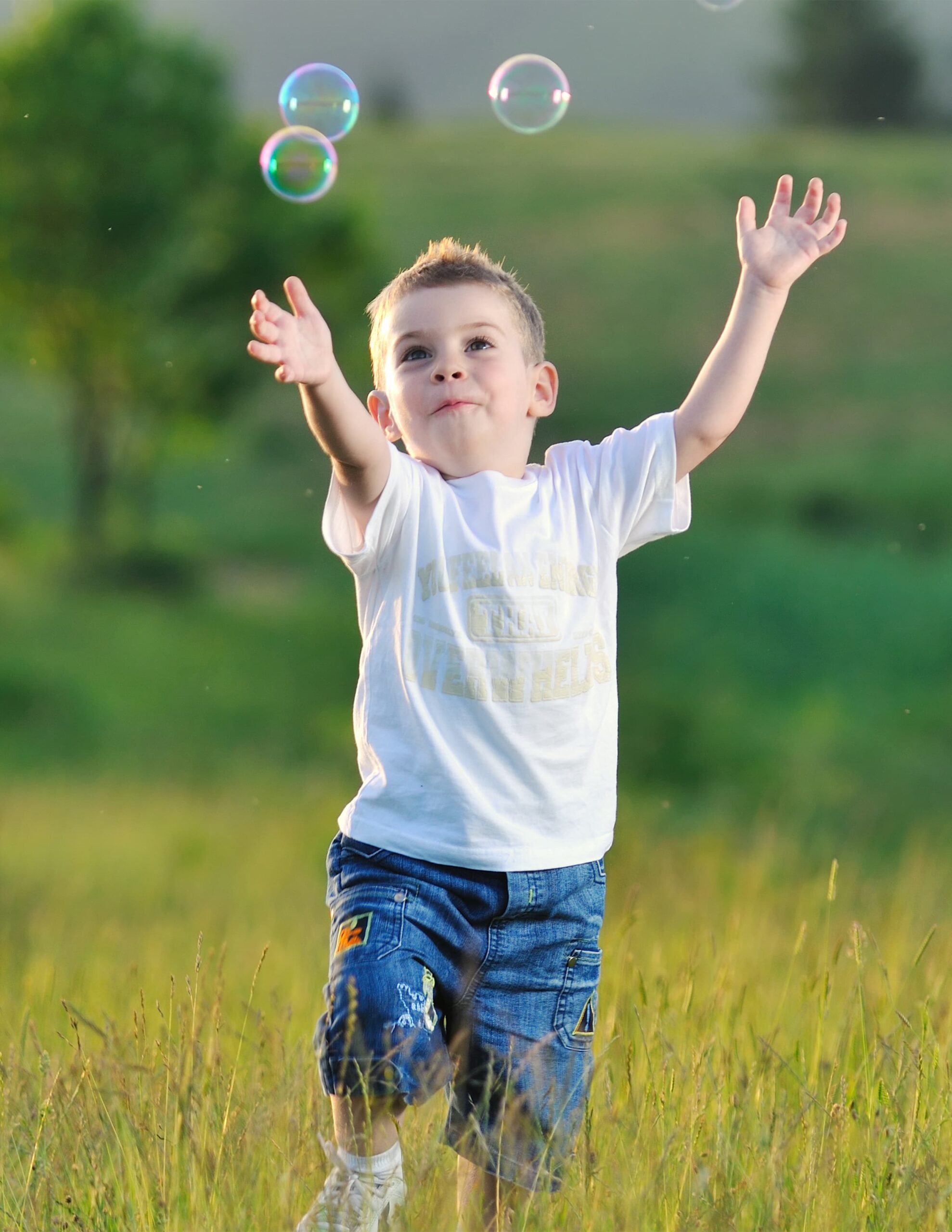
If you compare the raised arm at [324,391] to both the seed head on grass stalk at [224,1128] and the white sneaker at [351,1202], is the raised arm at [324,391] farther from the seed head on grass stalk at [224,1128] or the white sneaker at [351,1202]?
the white sneaker at [351,1202]

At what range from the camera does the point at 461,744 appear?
8.53ft

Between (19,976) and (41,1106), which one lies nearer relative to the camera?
(41,1106)

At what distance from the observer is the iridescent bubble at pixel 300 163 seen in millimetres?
4148

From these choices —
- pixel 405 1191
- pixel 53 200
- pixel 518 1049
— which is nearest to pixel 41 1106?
pixel 405 1191

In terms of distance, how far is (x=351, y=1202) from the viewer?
2377 mm

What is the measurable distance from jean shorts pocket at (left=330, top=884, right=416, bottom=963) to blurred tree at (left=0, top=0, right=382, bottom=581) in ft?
78.2

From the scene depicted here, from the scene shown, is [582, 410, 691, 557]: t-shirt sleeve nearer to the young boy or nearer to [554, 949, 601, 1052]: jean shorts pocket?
the young boy

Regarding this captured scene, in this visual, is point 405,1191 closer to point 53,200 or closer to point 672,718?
point 672,718

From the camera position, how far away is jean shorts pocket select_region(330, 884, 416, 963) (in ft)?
8.12

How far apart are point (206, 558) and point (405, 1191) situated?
32177mm

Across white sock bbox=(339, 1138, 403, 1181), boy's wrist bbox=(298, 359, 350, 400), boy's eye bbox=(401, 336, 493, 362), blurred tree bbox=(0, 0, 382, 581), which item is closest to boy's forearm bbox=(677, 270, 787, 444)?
boy's eye bbox=(401, 336, 493, 362)

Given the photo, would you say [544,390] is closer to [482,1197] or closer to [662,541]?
[482,1197]

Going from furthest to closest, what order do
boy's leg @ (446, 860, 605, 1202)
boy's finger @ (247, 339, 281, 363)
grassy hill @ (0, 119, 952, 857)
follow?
grassy hill @ (0, 119, 952, 857) < boy's leg @ (446, 860, 605, 1202) < boy's finger @ (247, 339, 281, 363)

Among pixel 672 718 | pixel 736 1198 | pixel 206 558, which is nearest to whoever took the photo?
pixel 736 1198
